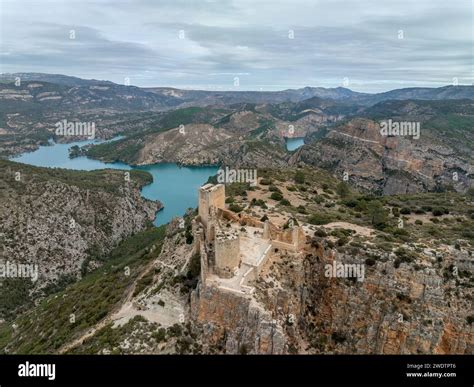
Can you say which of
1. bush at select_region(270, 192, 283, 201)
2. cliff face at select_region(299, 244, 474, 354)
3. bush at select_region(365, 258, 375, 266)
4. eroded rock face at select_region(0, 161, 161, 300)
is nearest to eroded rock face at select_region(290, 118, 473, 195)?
eroded rock face at select_region(0, 161, 161, 300)

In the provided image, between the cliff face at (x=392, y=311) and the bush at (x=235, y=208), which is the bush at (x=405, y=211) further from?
the bush at (x=235, y=208)

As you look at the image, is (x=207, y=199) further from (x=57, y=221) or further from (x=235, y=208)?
(x=57, y=221)

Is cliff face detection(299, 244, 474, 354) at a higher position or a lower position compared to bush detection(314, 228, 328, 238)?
lower

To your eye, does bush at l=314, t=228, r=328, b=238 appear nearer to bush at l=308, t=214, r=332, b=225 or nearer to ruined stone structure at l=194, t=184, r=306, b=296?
ruined stone structure at l=194, t=184, r=306, b=296

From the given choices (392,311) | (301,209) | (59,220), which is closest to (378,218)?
(301,209)

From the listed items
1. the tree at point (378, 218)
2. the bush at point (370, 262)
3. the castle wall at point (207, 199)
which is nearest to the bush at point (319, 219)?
the tree at point (378, 218)
